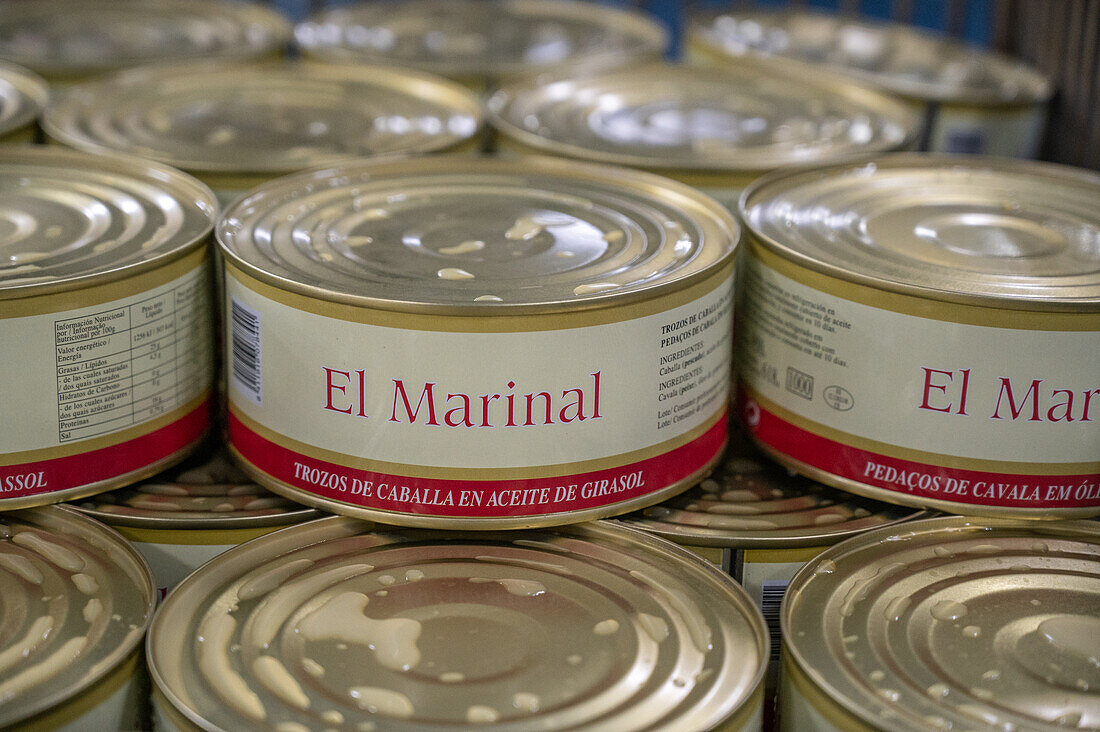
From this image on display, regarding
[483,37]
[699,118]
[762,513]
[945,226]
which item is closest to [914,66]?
[699,118]

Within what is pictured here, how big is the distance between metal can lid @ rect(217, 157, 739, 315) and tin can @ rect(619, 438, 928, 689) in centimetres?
23

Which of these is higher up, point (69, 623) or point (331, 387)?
point (331, 387)

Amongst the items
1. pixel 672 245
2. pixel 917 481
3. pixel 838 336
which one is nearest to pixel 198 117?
pixel 672 245

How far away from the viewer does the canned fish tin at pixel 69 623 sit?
0.89m

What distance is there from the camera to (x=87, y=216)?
126cm

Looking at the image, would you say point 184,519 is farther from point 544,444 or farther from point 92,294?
point 544,444

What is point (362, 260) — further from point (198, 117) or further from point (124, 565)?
point (198, 117)

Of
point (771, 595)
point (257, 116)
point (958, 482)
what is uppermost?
point (257, 116)

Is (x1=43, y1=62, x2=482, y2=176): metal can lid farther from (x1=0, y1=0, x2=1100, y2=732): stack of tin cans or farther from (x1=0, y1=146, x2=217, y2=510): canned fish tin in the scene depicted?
(x1=0, y1=146, x2=217, y2=510): canned fish tin

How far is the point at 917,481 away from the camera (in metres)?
1.17

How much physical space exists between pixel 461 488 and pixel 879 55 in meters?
1.53

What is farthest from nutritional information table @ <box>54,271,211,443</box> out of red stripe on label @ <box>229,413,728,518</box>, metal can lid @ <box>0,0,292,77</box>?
metal can lid @ <box>0,0,292,77</box>

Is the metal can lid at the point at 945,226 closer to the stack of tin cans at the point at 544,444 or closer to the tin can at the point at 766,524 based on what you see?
the stack of tin cans at the point at 544,444

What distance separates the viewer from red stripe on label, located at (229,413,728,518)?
1.09m
